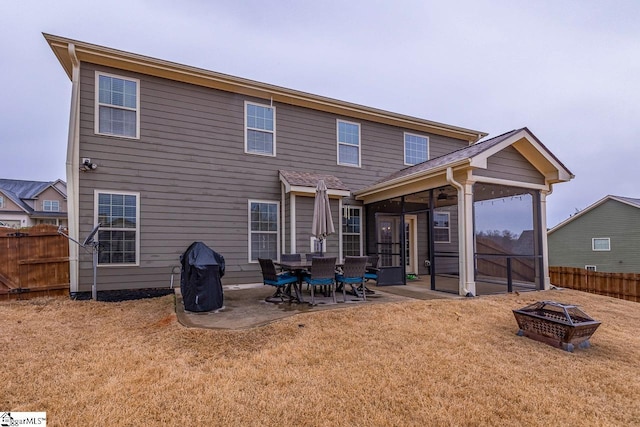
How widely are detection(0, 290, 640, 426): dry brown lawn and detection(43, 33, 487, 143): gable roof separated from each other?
5.24 meters

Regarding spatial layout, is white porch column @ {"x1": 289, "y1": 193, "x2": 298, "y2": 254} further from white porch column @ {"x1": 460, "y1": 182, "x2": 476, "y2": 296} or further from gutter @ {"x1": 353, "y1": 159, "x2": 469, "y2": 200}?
white porch column @ {"x1": 460, "y1": 182, "x2": 476, "y2": 296}

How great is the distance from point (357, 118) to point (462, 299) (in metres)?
6.13

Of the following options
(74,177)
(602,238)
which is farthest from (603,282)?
(74,177)

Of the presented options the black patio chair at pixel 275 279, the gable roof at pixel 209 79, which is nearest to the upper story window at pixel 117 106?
the gable roof at pixel 209 79

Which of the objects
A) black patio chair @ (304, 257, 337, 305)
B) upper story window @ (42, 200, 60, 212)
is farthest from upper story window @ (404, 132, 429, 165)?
upper story window @ (42, 200, 60, 212)

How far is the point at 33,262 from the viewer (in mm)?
6387

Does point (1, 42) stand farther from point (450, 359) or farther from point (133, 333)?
point (450, 359)

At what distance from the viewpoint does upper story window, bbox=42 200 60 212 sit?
2547cm

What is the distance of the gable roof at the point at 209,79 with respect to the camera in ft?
21.7

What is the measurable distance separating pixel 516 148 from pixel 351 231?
15.2 ft

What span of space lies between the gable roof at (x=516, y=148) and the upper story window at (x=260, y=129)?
332cm

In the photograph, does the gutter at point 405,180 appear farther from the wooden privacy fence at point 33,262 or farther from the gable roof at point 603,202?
the gable roof at point 603,202

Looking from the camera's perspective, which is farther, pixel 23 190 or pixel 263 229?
pixel 23 190

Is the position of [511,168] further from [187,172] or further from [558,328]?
[187,172]
